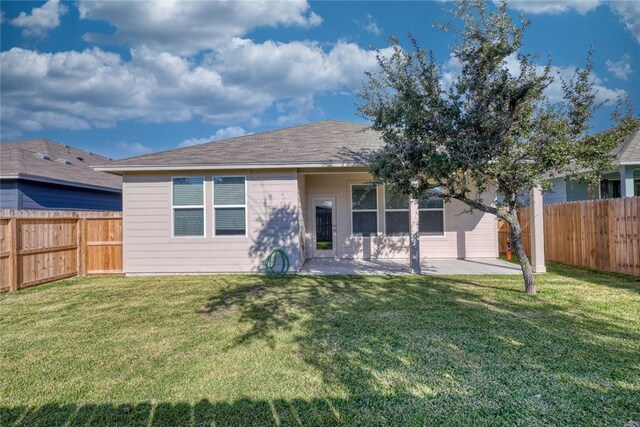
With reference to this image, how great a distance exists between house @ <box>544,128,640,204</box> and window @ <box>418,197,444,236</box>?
318 cm

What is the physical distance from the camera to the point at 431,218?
442 inches

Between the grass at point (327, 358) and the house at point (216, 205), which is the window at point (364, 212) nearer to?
the house at point (216, 205)

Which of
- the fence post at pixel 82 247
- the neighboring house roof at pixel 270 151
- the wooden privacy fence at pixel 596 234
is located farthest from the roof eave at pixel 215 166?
the wooden privacy fence at pixel 596 234

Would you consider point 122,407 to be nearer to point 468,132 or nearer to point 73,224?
point 468,132

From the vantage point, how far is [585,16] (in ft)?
66.3

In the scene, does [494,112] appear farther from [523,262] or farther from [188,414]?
[188,414]

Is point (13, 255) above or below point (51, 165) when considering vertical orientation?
below

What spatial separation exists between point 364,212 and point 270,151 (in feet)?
12.1

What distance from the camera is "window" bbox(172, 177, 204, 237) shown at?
9266mm

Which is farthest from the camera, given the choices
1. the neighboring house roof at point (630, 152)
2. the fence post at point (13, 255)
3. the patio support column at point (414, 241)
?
the neighboring house roof at point (630, 152)

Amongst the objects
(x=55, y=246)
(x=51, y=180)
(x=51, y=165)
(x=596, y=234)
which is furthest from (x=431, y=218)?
(x=51, y=165)

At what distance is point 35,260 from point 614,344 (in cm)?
1070

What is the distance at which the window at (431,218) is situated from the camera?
11.2 m

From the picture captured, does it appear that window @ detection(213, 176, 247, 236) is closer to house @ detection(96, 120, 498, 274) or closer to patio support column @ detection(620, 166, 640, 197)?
house @ detection(96, 120, 498, 274)
